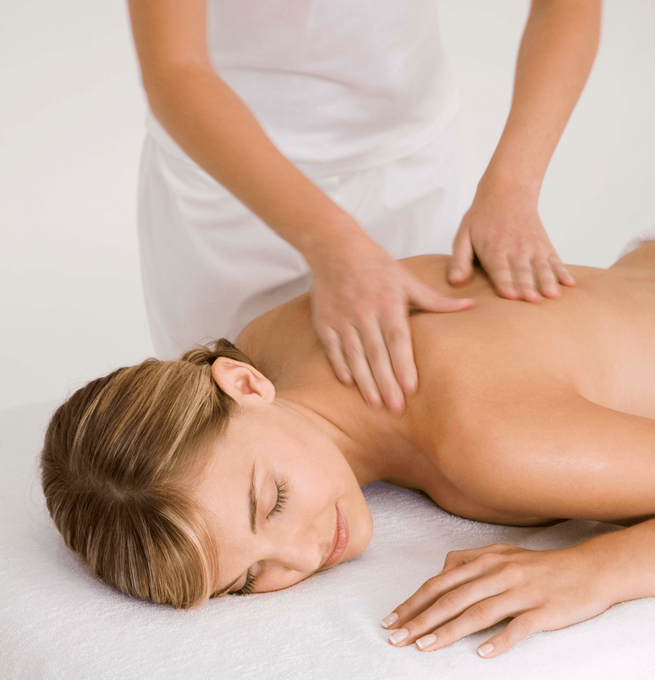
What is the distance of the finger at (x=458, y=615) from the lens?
117 cm

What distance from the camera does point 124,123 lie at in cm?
375

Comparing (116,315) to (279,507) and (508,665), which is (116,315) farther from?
(508,665)

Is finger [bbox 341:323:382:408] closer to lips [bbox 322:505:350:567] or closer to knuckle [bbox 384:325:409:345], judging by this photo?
knuckle [bbox 384:325:409:345]

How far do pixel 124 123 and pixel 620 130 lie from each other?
223 centimetres

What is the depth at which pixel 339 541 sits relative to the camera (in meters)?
1.38

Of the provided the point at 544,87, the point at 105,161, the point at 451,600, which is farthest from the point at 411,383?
the point at 105,161

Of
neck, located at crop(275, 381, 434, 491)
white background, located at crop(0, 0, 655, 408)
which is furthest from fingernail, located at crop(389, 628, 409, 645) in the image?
white background, located at crop(0, 0, 655, 408)

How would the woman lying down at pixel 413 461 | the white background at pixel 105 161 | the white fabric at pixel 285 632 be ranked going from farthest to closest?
the white background at pixel 105 161
the woman lying down at pixel 413 461
the white fabric at pixel 285 632

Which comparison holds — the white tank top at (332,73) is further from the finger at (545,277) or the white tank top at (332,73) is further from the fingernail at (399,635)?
the fingernail at (399,635)

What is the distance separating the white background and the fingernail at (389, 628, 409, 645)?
92.4 inches

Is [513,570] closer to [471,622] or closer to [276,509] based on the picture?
[471,622]

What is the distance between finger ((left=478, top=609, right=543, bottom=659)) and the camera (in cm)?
115

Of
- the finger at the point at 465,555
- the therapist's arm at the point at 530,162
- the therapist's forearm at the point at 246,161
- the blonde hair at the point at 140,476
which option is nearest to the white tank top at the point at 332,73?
the therapist's arm at the point at 530,162

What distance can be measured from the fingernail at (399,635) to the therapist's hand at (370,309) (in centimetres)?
41
